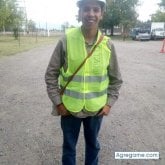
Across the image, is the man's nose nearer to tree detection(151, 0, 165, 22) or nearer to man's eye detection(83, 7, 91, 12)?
man's eye detection(83, 7, 91, 12)

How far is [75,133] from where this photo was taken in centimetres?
350

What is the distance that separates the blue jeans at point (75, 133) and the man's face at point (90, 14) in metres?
0.94

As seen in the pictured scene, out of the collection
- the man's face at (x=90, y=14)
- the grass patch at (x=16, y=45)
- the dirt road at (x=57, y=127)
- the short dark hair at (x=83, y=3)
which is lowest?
the grass patch at (x=16, y=45)

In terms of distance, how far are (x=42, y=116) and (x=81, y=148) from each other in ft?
6.13

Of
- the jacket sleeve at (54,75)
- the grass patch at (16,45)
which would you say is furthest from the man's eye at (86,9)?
the grass patch at (16,45)

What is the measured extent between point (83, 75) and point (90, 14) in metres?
0.58

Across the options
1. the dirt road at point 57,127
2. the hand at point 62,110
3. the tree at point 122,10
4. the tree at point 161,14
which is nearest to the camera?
the hand at point 62,110

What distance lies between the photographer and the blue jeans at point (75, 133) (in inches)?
134

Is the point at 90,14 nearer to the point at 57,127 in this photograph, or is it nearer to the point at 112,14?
the point at 57,127

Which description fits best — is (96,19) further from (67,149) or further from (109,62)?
(67,149)

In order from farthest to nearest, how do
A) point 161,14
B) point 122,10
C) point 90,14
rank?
1. point 161,14
2. point 122,10
3. point 90,14

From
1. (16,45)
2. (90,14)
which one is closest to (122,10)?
(16,45)

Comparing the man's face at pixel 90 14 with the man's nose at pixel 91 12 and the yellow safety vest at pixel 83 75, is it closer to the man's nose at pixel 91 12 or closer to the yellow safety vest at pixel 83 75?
the man's nose at pixel 91 12

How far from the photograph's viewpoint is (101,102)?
338 centimetres
